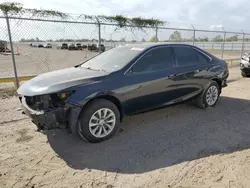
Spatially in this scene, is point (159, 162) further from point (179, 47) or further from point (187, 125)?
point (179, 47)

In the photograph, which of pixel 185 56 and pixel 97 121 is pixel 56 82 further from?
pixel 185 56

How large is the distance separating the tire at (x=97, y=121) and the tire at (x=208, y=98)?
2.46m

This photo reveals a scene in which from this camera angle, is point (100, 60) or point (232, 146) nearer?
point (232, 146)

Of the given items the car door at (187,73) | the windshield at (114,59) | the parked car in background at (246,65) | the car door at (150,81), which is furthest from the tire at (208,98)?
the parked car in background at (246,65)

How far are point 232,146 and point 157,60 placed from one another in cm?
205

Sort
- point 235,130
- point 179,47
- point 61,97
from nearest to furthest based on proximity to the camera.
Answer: point 61,97
point 235,130
point 179,47

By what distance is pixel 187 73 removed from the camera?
4.61 m

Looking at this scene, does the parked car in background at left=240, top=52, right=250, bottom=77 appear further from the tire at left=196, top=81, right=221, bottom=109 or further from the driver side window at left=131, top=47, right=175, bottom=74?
the driver side window at left=131, top=47, right=175, bottom=74

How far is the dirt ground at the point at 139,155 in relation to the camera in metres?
2.64

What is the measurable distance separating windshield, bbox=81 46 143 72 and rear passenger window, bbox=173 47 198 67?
97cm

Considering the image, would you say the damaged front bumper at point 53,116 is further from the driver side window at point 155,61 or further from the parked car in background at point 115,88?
the driver side window at point 155,61

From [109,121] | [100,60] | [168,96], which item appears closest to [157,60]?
[168,96]

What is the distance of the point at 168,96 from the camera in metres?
4.35

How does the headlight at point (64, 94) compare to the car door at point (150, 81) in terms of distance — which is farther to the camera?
the car door at point (150, 81)
